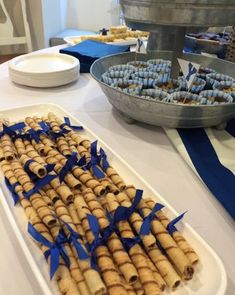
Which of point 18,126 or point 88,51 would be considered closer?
point 18,126

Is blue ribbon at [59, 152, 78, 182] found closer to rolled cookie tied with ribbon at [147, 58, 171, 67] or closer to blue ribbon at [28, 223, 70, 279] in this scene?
blue ribbon at [28, 223, 70, 279]

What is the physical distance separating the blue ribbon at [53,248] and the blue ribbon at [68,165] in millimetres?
88

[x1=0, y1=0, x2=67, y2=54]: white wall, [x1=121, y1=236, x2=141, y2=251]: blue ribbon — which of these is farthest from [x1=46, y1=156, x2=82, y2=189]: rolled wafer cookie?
[x1=0, y1=0, x2=67, y2=54]: white wall

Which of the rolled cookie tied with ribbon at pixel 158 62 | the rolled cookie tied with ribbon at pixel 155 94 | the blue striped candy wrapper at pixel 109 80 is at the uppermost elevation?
the rolled cookie tied with ribbon at pixel 158 62

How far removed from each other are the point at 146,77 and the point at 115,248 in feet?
1.45

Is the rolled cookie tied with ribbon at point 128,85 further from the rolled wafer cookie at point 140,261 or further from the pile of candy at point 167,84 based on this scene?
the rolled wafer cookie at point 140,261

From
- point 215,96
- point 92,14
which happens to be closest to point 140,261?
point 215,96

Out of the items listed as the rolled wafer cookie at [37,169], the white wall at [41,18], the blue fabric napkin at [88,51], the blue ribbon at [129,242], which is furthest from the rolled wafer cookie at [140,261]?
the white wall at [41,18]

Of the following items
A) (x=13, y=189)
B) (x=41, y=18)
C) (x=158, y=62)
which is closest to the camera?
(x=13, y=189)

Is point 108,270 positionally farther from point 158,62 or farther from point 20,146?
point 158,62

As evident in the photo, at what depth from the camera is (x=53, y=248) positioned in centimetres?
31

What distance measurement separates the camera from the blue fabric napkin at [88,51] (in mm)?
927

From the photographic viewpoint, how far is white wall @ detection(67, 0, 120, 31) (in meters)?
2.13

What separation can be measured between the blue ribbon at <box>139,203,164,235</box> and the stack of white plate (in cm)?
53
